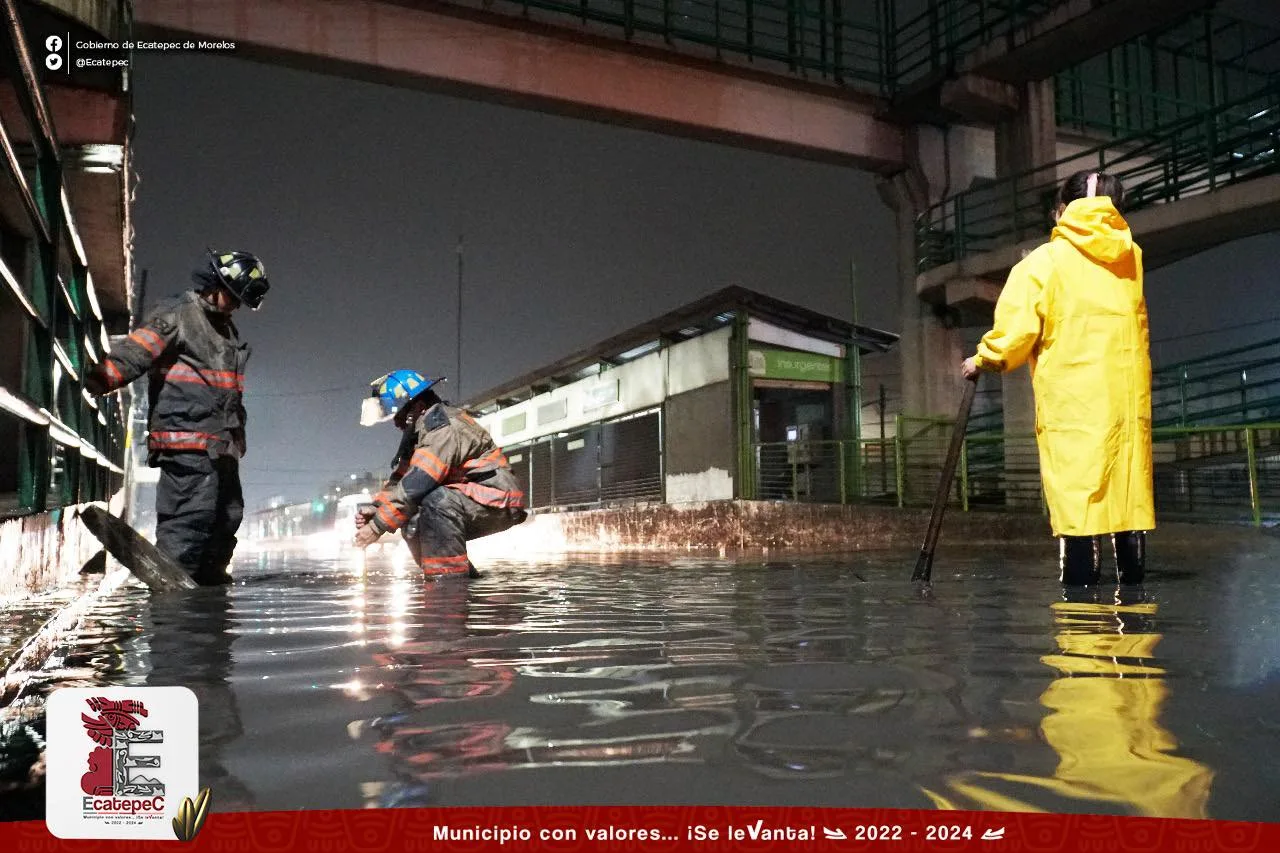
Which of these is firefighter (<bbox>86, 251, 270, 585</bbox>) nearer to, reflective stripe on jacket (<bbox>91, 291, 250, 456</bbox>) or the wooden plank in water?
reflective stripe on jacket (<bbox>91, 291, 250, 456</bbox>)

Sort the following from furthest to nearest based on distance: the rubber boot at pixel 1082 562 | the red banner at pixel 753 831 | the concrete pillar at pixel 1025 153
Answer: the concrete pillar at pixel 1025 153, the rubber boot at pixel 1082 562, the red banner at pixel 753 831

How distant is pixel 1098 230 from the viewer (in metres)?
3.96

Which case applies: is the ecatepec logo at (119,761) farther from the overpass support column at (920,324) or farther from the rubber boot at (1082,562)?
the overpass support column at (920,324)

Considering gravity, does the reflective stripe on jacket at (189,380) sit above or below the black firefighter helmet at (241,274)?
below

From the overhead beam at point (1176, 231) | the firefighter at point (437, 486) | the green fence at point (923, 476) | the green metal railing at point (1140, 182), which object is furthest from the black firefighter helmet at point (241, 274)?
the overhead beam at point (1176, 231)

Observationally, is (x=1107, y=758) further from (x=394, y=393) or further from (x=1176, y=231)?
(x=1176, y=231)

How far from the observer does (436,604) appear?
385 centimetres

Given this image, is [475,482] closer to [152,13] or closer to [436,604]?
[436,604]

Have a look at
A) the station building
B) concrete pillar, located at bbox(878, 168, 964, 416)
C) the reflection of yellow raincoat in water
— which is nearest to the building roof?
the station building

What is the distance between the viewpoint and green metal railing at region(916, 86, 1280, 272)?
13.6m

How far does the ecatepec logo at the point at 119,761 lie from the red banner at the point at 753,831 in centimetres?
4

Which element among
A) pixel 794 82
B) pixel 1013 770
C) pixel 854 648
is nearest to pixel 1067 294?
pixel 854 648

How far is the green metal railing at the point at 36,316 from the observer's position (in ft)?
11.1

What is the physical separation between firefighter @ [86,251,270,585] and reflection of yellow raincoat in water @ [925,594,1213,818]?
13.7ft
